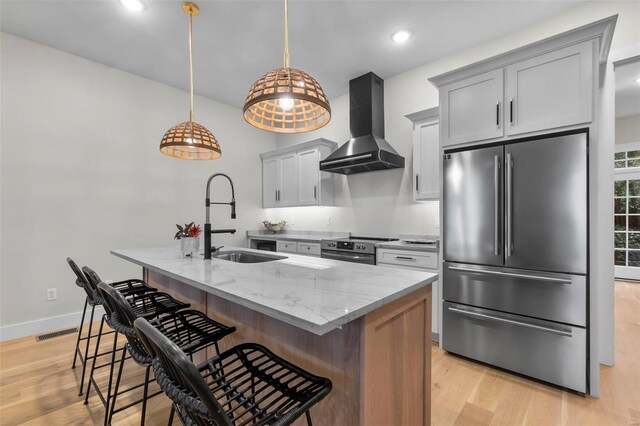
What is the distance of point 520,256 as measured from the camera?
2193 mm

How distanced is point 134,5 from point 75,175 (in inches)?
77.1

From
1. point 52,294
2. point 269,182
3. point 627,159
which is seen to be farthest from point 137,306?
point 627,159

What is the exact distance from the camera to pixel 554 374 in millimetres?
2064

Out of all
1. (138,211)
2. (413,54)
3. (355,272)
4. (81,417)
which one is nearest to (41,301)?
(138,211)

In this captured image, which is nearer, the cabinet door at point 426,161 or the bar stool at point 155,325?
the bar stool at point 155,325

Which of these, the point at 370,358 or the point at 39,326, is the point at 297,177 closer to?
the point at 39,326

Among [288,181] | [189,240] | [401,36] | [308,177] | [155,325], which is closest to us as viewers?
[155,325]

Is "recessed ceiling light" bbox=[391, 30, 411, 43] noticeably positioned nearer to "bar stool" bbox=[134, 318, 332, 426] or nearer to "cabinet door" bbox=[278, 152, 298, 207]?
"cabinet door" bbox=[278, 152, 298, 207]

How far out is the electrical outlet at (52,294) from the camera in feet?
Result: 10.2

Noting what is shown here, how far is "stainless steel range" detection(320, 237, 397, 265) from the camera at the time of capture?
3260 millimetres

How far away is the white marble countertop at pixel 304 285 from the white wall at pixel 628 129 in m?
6.50

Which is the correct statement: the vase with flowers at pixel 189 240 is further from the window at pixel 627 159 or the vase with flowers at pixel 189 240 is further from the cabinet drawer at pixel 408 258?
the window at pixel 627 159

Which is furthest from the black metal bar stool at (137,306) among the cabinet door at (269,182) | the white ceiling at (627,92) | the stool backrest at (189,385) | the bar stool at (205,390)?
the white ceiling at (627,92)

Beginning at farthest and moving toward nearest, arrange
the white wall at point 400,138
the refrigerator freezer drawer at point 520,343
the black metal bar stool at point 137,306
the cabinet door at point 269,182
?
1. the cabinet door at point 269,182
2. the white wall at point 400,138
3. the refrigerator freezer drawer at point 520,343
4. the black metal bar stool at point 137,306
